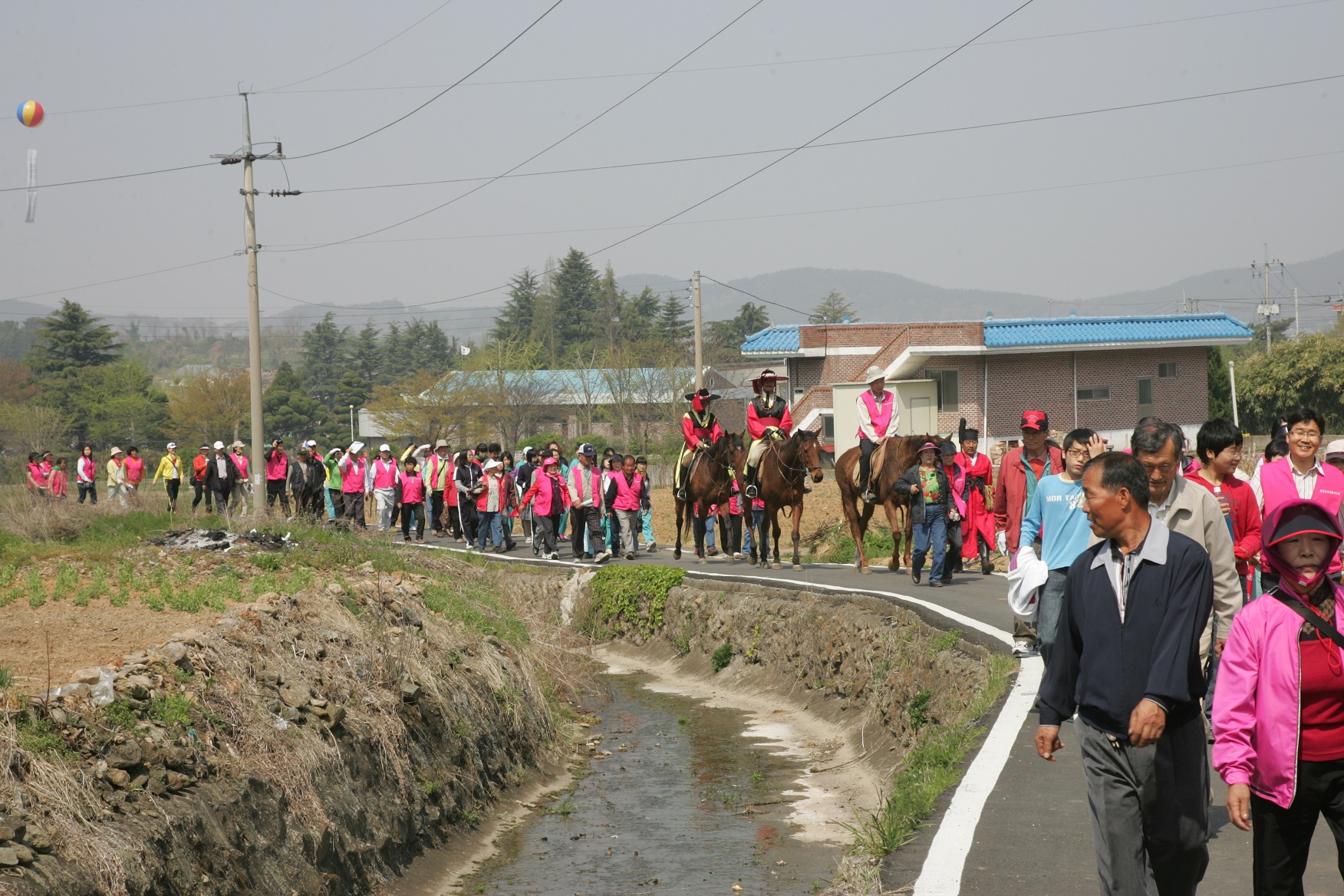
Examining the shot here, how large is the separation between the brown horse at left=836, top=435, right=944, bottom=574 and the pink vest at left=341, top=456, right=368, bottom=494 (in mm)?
12722

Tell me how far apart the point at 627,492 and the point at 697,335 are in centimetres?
1569

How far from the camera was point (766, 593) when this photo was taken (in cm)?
1642

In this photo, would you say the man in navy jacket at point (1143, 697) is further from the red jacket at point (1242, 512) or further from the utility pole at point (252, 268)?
the utility pole at point (252, 268)

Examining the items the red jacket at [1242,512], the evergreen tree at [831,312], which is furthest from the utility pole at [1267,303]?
the red jacket at [1242,512]

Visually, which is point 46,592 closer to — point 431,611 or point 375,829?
point 431,611

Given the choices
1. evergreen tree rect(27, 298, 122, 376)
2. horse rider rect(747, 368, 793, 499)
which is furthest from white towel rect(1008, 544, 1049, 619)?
evergreen tree rect(27, 298, 122, 376)

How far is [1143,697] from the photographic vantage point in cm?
447

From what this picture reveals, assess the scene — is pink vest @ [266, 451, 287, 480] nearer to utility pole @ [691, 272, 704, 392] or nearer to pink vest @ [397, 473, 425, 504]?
pink vest @ [397, 473, 425, 504]

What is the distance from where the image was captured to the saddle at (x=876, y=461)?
17094mm

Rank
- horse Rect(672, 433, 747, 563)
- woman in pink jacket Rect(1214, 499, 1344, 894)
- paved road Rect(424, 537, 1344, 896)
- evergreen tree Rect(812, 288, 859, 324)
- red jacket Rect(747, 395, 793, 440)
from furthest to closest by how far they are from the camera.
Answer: evergreen tree Rect(812, 288, 859, 324), horse Rect(672, 433, 747, 563), red jacket Rect(747, 395, 793, 440), paved road Rect(424, 537, 1344, 896), woman in pink jacket Rect(1214, 499, 1344, 894)

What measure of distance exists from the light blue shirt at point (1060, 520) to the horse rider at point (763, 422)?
33.1ft

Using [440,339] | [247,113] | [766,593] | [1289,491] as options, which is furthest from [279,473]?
[440,339]

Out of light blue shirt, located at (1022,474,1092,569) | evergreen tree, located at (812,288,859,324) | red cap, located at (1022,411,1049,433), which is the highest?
evergreen tree, located at (812,288,859,324)

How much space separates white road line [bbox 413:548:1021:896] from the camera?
19.1ft
